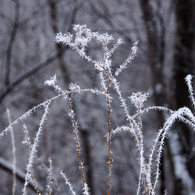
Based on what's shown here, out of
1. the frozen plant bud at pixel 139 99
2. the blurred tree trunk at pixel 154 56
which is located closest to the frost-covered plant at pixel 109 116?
the frozen plant bud at pixel 139 99

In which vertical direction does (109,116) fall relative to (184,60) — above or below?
below

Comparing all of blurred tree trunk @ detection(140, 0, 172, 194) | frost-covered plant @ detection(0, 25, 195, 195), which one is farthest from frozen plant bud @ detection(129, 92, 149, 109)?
blurred tree trunk @ detection(140, 0, 172, 194)

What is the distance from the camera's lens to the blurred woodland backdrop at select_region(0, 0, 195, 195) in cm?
189

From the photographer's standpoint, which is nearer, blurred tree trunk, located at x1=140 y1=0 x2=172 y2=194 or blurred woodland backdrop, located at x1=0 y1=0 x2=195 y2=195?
blurred tree trunk, located at x1=140 y1=0 x2=172 y2=194

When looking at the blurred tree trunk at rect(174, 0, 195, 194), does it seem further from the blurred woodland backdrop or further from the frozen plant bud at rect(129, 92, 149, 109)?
the frozen plant bud at rect(129, 92, 149, 109)

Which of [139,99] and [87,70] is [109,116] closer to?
[139,99]

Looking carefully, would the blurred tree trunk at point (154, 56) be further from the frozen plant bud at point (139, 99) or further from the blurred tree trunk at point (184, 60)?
the frozen plant bud at point (139, 99)

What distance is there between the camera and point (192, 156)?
1630 mm

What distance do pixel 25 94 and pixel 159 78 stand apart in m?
1.94

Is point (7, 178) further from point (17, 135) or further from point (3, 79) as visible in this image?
point (3, 79)

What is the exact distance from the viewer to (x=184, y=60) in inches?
74.6

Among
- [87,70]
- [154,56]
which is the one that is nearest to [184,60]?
[154,56]

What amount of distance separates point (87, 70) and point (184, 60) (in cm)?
109

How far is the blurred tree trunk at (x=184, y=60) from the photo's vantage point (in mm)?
1662
